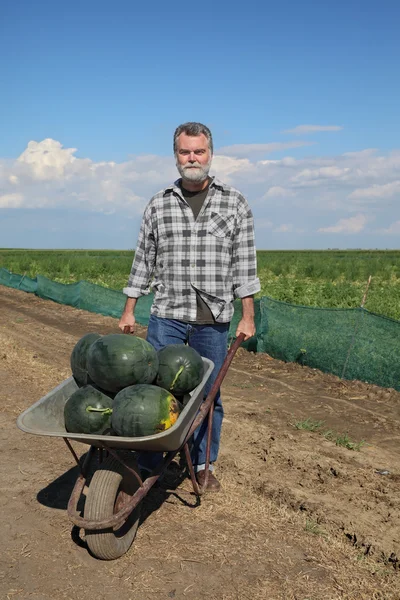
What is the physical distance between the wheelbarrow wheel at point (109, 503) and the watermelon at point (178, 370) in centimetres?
45

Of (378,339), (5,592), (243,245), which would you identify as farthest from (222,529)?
(378,339)

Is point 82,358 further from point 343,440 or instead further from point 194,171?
point 343,440

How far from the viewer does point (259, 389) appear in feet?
24.7

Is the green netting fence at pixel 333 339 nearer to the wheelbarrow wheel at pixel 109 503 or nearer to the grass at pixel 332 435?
the grass at pixel 332 435

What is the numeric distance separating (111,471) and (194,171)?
6.42 feet

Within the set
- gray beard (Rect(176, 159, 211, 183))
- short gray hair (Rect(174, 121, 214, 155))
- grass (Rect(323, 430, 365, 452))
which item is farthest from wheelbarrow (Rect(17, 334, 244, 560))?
grass (Rect(323, 430, 365, 452))

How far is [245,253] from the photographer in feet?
13.7

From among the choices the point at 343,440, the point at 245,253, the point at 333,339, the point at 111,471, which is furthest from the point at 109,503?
the point at 333,339

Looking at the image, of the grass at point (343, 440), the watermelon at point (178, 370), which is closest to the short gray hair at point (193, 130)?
the watermelon at point (178, 370)

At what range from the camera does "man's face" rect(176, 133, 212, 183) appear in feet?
12.7

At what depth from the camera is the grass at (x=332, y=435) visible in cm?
540

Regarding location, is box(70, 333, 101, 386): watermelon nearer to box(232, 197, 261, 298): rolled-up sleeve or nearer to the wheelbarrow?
the wheelbarrow

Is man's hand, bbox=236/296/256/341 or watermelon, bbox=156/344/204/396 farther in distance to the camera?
man's hand, bbox=236/296/256/341

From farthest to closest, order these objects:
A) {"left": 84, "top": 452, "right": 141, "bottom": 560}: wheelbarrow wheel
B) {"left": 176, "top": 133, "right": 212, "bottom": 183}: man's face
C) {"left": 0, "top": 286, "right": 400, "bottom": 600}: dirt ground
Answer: {"left": 176, "top": 133, "right": 212, "bottom": 183}: man's face < {"left": 84, "top": 452, "right": 141, "bottom": 560}: wheelbarrow wheel < {"left": 0, "top": 286, "right": 400, "bottom": 600}: dirt ground
